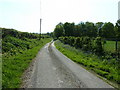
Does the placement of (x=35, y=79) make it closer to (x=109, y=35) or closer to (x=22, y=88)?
(x=22, y=88)

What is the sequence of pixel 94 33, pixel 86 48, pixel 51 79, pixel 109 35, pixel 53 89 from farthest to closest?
1. pixel 94 33
2. pixel 109 35
3. pixel 86 48
4. pixel 51 79
5. pixel 53 89

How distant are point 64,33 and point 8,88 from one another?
8281 centimetres

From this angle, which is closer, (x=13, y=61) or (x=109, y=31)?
(x=13, y=61)

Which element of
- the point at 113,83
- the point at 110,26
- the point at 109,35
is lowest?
the point at 113,83

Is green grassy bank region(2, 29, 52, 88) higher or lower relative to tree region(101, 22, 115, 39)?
lower

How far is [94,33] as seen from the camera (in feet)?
265

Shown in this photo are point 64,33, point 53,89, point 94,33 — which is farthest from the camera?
point 64,33

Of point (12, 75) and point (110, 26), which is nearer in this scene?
point (12, 75)

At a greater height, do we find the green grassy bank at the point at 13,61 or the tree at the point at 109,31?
the tree at the point at 109,31

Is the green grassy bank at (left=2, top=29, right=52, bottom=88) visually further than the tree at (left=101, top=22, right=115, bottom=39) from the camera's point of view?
No

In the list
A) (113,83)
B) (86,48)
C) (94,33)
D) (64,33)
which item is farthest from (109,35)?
(113,83)

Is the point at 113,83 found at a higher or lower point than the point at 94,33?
lower

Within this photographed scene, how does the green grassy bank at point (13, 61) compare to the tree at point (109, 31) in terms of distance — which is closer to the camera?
the green grassy bank at point (13, 61)

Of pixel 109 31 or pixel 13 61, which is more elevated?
pixel 109 31
